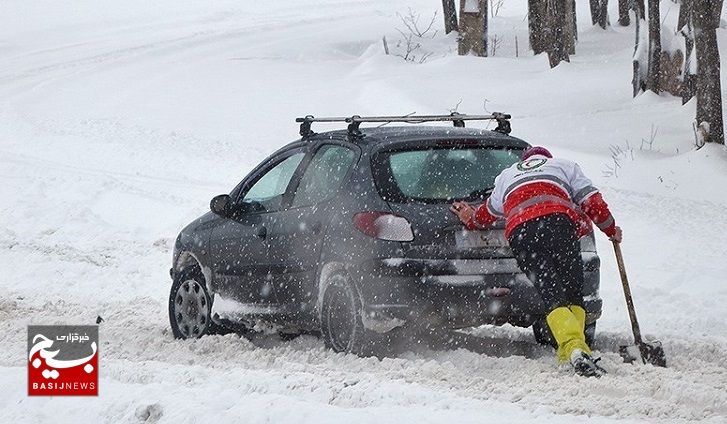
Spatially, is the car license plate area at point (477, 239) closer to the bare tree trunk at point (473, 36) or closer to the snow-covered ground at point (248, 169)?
the snow-covered ground at point (248, 169)

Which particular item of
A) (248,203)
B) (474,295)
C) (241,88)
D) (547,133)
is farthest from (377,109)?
(474,295)

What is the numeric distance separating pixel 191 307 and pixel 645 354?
3396 millimetres

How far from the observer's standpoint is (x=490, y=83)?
2352 centimetres

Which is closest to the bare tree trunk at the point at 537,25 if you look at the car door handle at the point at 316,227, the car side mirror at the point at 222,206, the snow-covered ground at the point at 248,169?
the snow-covered ground at the point at 248,169

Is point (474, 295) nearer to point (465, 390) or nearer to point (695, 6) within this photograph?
point (465, 390)

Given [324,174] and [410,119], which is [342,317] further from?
[410,119]

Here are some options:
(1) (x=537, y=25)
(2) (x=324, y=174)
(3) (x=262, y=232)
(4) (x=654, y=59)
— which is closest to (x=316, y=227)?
(2) (x=324, y=174)

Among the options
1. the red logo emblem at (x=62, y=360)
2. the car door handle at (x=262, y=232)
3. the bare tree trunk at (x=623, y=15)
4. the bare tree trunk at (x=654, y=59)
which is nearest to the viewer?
the red logo emblem at (x=62, y=360)

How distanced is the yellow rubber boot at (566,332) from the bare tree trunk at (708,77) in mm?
10681

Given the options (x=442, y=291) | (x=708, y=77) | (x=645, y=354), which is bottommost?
(x=708, y=77)

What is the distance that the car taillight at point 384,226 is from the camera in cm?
700

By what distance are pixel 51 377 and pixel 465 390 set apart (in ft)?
8.10

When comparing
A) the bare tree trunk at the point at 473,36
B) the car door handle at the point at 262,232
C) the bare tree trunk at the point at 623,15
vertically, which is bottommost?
the bare tree trunk at the point at 623,15

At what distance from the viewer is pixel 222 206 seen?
8492 millimetres
